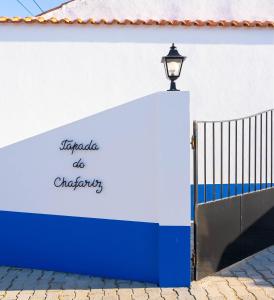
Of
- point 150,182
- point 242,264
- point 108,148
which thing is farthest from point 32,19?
point 242,264

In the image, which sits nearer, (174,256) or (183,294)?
(183,294)

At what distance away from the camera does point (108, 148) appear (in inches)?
215

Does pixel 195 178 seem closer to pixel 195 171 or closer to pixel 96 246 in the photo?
pixel 195 171

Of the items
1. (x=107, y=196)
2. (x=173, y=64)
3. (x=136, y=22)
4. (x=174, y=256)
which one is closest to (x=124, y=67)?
(x=136, y=22)

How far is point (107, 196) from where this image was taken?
547cm

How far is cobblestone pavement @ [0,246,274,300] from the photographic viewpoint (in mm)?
4895

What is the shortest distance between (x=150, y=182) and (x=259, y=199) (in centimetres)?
211

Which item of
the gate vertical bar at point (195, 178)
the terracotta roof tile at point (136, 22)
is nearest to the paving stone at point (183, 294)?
the gate vertical bar at point (195, 178)

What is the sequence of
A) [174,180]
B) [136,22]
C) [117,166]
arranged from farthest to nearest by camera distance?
[136,22], [117,166], [174,180]

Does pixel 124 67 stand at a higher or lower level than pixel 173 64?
higher

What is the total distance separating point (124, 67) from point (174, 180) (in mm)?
4220

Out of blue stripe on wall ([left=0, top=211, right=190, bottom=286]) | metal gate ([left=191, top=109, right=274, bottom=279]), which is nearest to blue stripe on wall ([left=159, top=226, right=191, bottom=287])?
blue stripe on wall ([left=0, top=211, right=190, bottom=286])

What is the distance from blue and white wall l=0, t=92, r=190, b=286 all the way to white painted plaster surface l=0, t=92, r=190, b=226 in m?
0.01

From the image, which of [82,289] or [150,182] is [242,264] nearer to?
[150,182]
